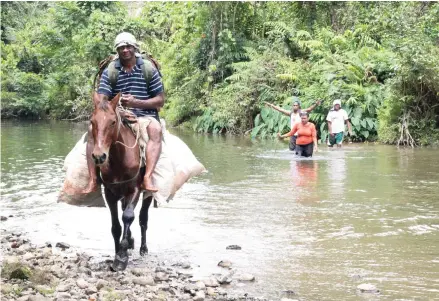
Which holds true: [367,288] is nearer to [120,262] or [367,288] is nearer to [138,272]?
[138,272]

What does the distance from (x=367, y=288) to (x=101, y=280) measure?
2.39 meters

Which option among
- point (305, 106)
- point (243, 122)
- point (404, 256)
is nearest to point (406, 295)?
point (404, 256)

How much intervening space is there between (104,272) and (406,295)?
2863 millimetres

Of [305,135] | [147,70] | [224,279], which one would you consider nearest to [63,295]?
[224,279]

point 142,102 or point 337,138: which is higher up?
point 142,102

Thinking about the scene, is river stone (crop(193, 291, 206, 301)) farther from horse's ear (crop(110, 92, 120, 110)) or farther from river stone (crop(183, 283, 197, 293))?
horse's ear (crop(110, 92, 120, 110))

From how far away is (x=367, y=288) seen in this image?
20.4ft

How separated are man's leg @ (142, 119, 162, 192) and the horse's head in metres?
0.68

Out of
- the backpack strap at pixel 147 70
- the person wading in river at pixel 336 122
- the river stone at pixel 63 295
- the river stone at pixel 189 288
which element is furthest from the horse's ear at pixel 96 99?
the person wading in river at pixel 336 122

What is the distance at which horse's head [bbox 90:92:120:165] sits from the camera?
6266mm

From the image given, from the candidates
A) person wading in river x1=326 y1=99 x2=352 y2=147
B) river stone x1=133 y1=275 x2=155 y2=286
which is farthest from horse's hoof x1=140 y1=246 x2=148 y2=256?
person wading in river x1=326 y1=99 x2=352 y2=147

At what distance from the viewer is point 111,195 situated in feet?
23.5

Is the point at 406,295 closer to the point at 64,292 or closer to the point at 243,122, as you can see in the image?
the point at 64,292

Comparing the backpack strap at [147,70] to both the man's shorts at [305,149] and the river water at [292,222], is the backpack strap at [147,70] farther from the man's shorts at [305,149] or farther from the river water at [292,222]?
the man's shorts at [305,149]
